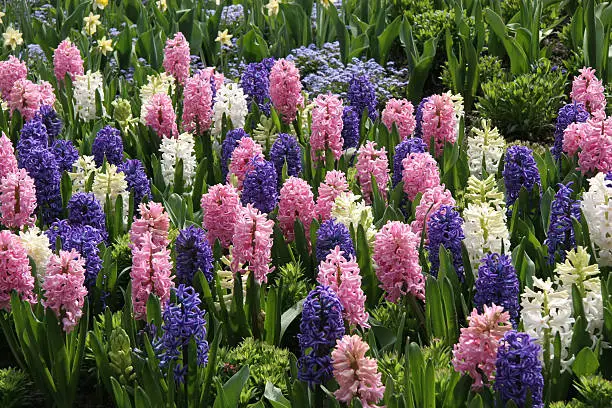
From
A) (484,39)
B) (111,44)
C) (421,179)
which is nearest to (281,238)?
(421,179)

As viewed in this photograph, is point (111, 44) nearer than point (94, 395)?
No

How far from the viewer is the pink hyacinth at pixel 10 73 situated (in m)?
6.09

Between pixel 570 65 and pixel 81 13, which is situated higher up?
pixel 81 13

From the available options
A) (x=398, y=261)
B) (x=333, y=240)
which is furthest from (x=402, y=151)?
(x=398, y=261)

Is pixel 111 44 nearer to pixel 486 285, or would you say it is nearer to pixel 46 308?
pixel 46 308

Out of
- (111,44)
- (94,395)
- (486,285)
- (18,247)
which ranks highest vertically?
(111,44)

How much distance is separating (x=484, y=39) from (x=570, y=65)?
2.01 ft

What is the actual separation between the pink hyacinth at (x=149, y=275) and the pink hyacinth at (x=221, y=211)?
1.80 feet

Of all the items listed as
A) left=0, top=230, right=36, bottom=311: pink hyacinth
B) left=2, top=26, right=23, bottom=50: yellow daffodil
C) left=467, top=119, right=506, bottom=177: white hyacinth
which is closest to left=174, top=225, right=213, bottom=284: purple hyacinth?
left=0, top=230, right=36, bottom=311: pink hyacinth

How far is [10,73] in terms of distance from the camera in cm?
615

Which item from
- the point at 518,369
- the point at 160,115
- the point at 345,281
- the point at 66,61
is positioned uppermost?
the point at 66,61

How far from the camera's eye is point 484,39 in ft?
22.6

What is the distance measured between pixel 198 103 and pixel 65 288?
7.25 feet

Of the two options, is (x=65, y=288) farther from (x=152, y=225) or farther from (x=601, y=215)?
(x=601, y=215)
